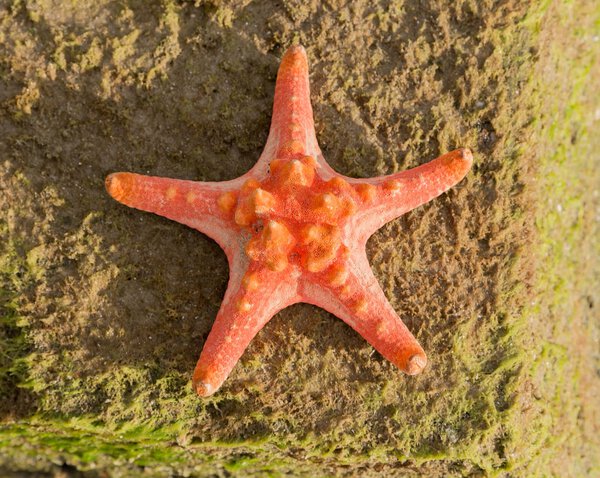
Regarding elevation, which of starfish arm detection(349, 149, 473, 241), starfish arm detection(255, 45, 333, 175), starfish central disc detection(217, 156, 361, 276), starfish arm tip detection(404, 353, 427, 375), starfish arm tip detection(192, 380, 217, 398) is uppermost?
starfish arm detection(255, 45, 333, 175)

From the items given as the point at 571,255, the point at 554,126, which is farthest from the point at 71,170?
the point at 571,255

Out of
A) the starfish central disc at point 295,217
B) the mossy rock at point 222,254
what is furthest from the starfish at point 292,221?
the mossy rock at point 222,254

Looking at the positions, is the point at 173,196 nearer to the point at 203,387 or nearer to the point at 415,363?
the point at 203,387

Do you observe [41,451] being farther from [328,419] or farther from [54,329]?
[328,419]

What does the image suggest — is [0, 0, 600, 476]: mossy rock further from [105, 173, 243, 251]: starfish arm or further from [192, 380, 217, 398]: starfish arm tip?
[192, 380, 217, 398]: starfish arm tip

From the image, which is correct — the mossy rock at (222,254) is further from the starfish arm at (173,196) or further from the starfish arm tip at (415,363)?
the starfish arm tip at (415,363)

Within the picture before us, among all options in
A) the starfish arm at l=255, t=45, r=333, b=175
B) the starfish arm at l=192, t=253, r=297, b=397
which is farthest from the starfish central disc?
the starfish arm at l=255, t=45, r=333, b=175
